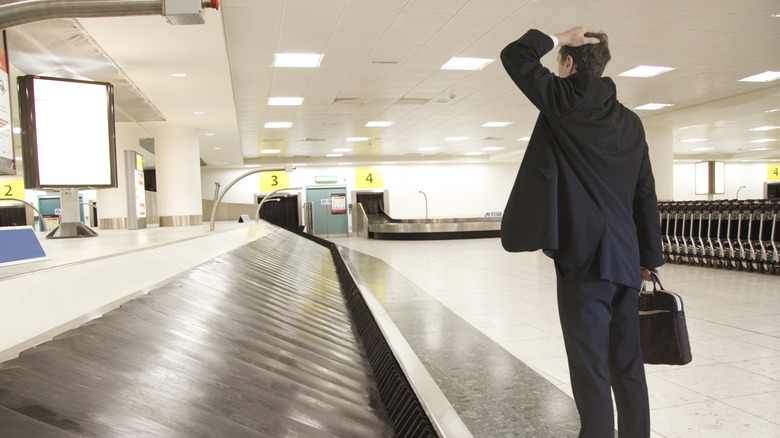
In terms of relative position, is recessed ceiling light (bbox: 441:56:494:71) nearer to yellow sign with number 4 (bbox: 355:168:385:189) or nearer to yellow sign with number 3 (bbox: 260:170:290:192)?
yellow sign with number 4 (bbox: 355:168:385:189)

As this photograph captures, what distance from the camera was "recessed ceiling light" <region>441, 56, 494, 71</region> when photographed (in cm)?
841

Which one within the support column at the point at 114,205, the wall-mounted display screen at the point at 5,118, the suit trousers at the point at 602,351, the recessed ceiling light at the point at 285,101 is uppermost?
the recessed ceiling light at the point at 285,101

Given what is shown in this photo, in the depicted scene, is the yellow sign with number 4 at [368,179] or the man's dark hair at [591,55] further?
the yellow sign with number 4 at [368,179]

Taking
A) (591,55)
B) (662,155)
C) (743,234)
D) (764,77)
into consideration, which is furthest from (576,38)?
(662,155)

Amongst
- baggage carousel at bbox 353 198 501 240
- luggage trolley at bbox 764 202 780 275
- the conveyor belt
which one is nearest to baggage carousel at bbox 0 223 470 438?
the conveyor belt

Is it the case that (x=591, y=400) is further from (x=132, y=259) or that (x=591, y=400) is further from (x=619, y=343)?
(x=132, y=259)

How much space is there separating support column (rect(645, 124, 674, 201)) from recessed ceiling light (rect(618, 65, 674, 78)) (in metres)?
5.88

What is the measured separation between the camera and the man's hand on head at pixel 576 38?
181 centimetres

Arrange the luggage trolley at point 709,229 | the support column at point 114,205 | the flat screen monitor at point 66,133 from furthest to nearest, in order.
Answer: the support column at point 114,205 → the luggage trolley at point 709,229 → the flat screen monitor at point 66,133

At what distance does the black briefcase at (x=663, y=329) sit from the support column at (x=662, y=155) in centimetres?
1476

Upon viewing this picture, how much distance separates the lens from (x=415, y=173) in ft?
82.7

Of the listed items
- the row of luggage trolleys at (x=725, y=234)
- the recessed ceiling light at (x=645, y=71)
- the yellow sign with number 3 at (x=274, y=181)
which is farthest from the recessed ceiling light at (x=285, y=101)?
the yellow sign with number 3 at (x=274, y=181)

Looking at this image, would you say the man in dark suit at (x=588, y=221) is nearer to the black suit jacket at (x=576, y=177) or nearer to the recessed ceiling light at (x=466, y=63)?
the black suit jacket at (x=576, y=177)

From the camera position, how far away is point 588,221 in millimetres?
1679
